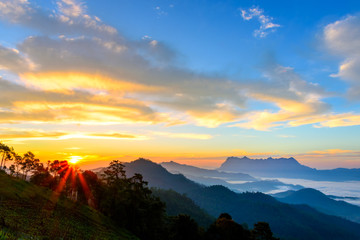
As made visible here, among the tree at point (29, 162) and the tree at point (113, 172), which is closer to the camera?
the tree at point (113, 172)

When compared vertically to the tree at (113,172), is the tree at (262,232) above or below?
below

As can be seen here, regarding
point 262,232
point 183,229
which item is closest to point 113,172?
point 183,229

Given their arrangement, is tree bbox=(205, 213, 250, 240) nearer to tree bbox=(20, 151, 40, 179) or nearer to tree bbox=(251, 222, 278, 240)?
tree bbox=(251, 222, 278, 240)

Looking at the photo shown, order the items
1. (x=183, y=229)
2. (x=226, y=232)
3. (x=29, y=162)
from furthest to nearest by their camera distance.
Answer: (x=29, y=162) → (x=226, y=232) → (x=183, y=229)

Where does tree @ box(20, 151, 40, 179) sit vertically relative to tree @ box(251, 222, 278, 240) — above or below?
above

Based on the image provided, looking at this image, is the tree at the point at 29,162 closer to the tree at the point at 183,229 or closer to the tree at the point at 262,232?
the tree at the point at 183,229

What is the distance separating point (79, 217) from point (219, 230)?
48.8 m

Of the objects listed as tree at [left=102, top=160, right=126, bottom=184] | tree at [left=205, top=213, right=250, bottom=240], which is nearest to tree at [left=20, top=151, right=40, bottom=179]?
tree at [left=102, top=160, right=126, bottom=184]

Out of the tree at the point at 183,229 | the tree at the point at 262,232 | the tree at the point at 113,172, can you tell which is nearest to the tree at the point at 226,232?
the tree at the point at 262,232

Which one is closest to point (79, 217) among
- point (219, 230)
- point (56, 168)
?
point (219, 230)

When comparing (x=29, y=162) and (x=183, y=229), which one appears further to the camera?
(x=29, y=162)

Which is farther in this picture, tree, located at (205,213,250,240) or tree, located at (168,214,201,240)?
tree, located at (205,213,250,240)

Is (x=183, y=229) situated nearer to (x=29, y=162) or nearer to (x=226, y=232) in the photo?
(x=226, y=232)

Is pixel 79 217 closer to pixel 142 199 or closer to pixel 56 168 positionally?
pixel 142 199
